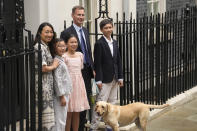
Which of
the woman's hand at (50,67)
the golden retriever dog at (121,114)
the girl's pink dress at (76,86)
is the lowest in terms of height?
the golden retriever dog at (121,114)

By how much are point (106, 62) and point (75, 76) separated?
34.0 inches

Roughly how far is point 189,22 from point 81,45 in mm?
4444

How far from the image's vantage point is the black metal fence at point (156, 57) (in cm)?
939

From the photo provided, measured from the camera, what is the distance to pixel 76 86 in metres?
7.57

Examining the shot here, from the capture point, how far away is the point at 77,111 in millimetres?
7578

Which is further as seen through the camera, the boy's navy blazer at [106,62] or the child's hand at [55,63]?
the boy's navy blazer at [106,62]

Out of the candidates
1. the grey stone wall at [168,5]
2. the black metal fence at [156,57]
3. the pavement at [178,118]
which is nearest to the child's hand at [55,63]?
the black metal fence at [156,57]

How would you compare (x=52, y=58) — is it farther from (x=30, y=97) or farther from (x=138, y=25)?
(x=138, y=25)

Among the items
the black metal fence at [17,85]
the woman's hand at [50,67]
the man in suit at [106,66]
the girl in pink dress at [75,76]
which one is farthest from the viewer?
the man in suit at [106,66]

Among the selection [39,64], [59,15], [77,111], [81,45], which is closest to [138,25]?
[59,15]

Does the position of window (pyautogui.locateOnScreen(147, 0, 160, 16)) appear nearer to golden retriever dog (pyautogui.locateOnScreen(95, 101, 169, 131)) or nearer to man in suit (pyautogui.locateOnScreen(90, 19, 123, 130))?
man in suit (pyautogui.locateOnScreen(90, 19, 123, 130))

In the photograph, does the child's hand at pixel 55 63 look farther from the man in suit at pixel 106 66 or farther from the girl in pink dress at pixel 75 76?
the man in suit at pixel 106 66

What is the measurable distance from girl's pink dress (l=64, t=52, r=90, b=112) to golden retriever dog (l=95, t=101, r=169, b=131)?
25 cm

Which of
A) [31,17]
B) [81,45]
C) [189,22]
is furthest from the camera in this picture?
[189,22]
